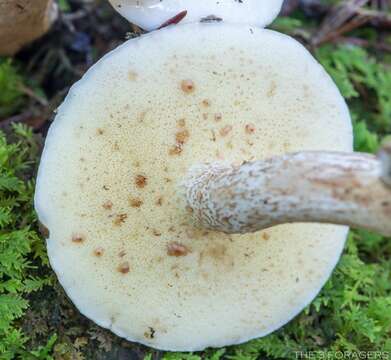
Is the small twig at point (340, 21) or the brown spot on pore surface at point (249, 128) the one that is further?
the small twig at point (340, 21)

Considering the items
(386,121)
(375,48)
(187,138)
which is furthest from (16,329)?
(375,48)

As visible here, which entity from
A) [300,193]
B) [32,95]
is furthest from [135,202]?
[32,95]

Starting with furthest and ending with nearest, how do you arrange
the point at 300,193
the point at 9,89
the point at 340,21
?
1. the point at 340,21
2. the point at 9,89
3. the point at 300,193

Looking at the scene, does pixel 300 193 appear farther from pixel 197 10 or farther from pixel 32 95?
pixel 32 95

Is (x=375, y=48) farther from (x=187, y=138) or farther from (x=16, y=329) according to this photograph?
(x=16, y=329)

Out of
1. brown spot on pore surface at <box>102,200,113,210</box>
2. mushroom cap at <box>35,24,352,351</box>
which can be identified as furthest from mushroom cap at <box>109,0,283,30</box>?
brown spot on pore surface at <box>102,200,113,210</box>

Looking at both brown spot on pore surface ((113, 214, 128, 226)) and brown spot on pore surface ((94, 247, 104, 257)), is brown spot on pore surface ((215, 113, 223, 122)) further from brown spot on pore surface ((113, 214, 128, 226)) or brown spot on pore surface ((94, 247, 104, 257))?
brown spot on pore surface ((94, 247, 104, 257))

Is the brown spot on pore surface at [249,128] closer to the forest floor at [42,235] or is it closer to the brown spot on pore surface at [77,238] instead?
the forest floor at [42,235]

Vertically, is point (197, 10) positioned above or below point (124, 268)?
above

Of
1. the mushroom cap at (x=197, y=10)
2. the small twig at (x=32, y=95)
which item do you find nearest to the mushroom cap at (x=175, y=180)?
the mushroom cap at (x=197, y=10)
